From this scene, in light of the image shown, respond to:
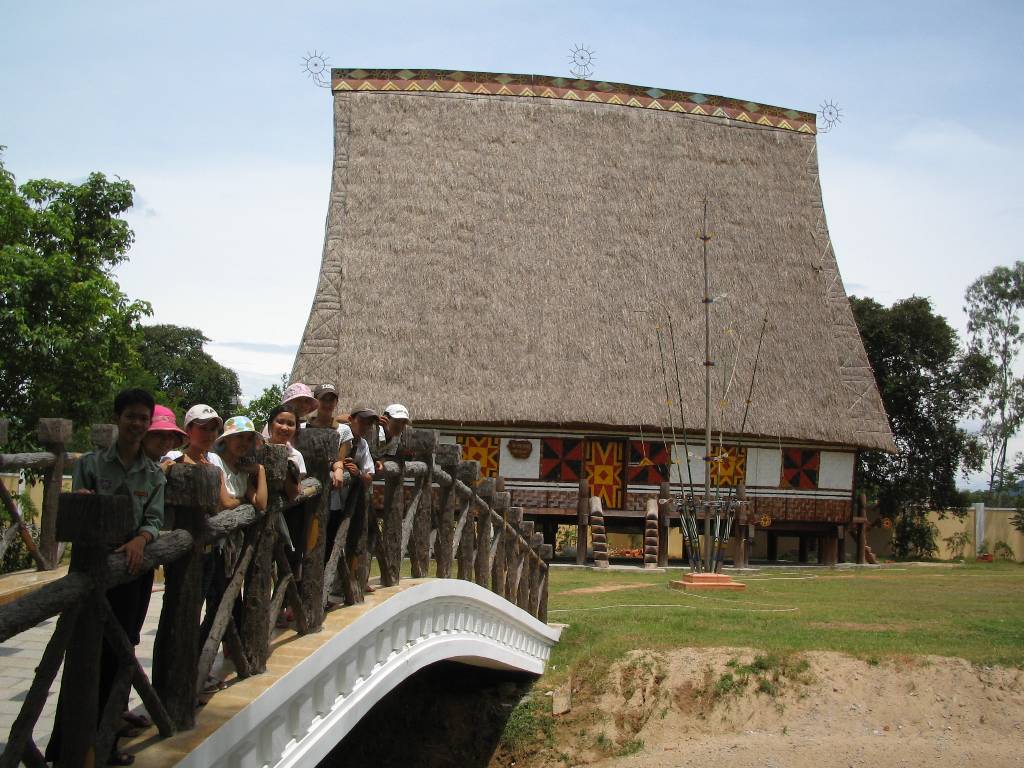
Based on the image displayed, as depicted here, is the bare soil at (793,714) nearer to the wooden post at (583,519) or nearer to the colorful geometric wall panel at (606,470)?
the wooden post at (583,519)

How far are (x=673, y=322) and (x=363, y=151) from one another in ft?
25.8

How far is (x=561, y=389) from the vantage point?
73.0 ft

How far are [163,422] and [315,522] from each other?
1.42 meters

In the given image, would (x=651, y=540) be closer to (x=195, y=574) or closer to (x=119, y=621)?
(x=195, y=574)

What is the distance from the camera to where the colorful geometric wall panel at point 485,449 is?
22.8m

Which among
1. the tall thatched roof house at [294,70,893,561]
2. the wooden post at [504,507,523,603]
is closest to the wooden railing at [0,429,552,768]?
the wooden post at [504,507,523,603]

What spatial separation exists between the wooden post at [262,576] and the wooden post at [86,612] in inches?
49.4

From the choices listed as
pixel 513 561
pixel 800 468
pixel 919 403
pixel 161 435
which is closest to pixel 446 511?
pixel 513 561

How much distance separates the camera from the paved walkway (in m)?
5.28

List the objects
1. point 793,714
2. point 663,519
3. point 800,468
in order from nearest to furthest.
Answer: point 793,714, point 663,519, point 800,468

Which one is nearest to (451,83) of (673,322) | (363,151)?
(363,151)

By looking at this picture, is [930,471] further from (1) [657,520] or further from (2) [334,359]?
(2) [334,359]

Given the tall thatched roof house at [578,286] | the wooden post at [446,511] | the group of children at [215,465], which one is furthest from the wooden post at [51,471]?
the tall thatched roof house at [578,286]

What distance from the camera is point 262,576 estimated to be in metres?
5.04
